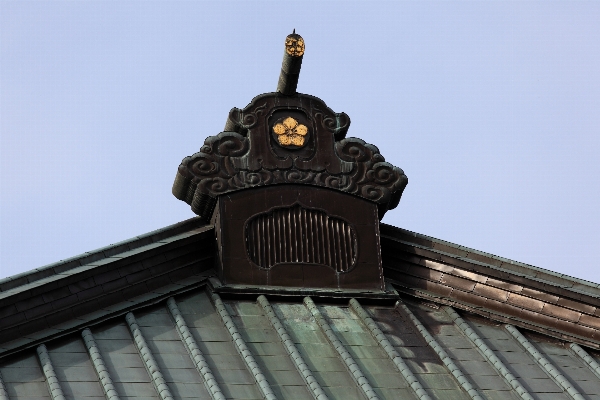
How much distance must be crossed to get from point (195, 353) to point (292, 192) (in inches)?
138

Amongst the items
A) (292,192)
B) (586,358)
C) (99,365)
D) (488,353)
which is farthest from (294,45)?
(586,358)

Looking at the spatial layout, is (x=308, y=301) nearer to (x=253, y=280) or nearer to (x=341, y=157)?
(x=253, y=280)

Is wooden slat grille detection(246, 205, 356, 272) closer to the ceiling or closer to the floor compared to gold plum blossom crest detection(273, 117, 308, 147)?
closer to the floor

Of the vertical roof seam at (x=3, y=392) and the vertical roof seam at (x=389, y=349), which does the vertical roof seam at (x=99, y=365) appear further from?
the vertical roof seam at (x=389, y=349)

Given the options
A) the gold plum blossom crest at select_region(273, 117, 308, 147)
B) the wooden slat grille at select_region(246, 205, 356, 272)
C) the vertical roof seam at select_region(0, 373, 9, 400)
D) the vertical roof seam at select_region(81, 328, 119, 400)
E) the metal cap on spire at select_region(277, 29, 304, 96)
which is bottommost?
the vertical roof seam at select_region(0, 373, 9, 400)

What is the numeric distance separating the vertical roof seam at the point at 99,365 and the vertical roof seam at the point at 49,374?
56 centimetres

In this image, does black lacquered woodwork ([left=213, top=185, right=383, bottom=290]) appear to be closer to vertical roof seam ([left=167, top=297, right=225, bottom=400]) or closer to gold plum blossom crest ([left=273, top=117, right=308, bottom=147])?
gold plum blossom crest ([left=273, top=117, right=308, bottom=147])

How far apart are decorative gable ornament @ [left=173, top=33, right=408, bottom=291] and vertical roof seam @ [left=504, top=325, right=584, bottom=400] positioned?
216cm

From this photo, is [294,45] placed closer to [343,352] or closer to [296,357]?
[343,352]

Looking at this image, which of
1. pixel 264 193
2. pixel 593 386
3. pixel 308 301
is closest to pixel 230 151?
pixel 264 193

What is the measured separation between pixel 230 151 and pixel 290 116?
3.98 feet

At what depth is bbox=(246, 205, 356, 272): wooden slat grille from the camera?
933 inches

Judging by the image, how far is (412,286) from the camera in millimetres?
24312

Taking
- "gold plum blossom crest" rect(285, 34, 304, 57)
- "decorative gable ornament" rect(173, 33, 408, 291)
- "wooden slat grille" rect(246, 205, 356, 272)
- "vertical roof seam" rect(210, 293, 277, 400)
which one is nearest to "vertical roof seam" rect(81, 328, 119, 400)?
"vertical roof seam" rect(210, 293, 277, 400)
